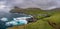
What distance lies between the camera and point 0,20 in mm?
1310

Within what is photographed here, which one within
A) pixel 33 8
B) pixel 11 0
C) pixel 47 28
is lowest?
pixel 47 28

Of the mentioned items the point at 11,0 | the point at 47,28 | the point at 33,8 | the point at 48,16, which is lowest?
the point at 47,28

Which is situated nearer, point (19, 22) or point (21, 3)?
point (19, 22)

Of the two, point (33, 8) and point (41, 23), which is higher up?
point (33, 8)

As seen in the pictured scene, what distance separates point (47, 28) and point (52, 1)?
0.31 metres

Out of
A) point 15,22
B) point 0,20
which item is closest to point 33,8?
point 15,22

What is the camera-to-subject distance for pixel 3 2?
4.67 ft

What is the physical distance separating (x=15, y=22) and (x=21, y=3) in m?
0.23

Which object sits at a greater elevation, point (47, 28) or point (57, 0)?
point (57, 0)

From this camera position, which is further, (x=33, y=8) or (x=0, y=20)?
(x=33, y=8)

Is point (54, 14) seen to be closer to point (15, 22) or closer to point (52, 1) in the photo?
point (52, 1)

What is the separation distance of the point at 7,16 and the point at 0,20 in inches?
3.2

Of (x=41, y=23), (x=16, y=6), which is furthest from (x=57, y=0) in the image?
(x=16, y=6)

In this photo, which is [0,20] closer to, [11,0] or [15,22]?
[15,22]
